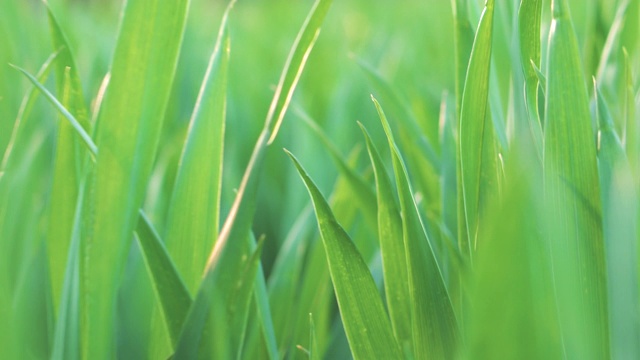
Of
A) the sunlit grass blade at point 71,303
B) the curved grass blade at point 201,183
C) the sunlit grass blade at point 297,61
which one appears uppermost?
the sunlit grass blade at point 297,61

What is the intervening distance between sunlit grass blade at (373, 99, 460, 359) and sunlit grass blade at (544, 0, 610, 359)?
0.05 m

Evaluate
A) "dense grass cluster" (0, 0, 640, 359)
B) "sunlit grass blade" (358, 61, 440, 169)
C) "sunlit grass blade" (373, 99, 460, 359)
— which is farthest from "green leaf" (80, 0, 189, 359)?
"sunlit grass blade" (358, 61, 440, 169)

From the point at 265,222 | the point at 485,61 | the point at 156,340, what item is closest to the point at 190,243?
the point at 156,340

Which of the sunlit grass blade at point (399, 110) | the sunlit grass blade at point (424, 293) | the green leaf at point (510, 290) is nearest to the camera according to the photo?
the green leaf at point (510, 290)

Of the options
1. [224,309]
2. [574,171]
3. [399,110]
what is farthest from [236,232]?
[399,110]

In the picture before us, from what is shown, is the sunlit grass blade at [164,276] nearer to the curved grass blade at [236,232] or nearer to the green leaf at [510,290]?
the curved grass blade at [236,232]

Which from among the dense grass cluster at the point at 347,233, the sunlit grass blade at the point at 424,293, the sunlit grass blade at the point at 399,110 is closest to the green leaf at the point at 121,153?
the dense grass cluster at the point at 347,233

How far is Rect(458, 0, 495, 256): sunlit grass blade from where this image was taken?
282 millimetres

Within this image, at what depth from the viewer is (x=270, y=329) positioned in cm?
33

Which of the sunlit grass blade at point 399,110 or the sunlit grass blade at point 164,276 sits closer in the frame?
the sunlit grass blade at point 164,276

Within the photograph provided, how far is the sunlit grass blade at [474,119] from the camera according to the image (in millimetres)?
282

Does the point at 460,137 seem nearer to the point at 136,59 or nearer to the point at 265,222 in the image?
the point at 136,59

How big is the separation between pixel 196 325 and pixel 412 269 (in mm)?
94

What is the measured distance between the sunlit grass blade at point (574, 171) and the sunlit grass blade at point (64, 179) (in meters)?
0.22
